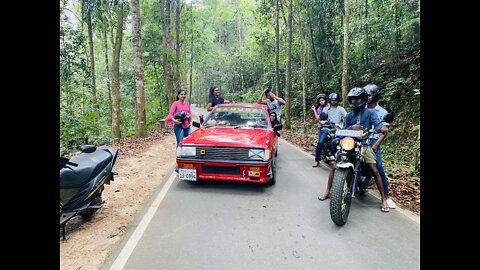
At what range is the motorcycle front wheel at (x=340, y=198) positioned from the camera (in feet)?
13.5

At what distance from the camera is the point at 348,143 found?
450cm

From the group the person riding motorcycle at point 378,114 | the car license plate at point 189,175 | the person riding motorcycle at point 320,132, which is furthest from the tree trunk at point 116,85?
the person riding motorcycle at point 378,114

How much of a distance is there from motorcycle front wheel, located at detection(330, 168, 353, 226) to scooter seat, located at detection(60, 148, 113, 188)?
3.11 meters

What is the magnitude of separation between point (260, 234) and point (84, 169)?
7.56 ft

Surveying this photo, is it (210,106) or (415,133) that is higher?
(210,106)

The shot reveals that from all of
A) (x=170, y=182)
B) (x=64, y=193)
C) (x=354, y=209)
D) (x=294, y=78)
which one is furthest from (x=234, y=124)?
(x=294, y=78)

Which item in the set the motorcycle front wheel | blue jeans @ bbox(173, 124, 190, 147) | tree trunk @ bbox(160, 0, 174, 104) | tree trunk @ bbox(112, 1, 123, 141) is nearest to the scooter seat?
the motorcycle front wheel

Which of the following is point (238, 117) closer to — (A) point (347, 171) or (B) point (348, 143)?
(B) point (348, 143)

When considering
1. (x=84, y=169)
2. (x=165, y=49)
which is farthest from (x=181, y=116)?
(x=165, y=49)

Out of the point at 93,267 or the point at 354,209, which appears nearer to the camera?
the point at 93,267

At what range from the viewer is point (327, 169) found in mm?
7773
